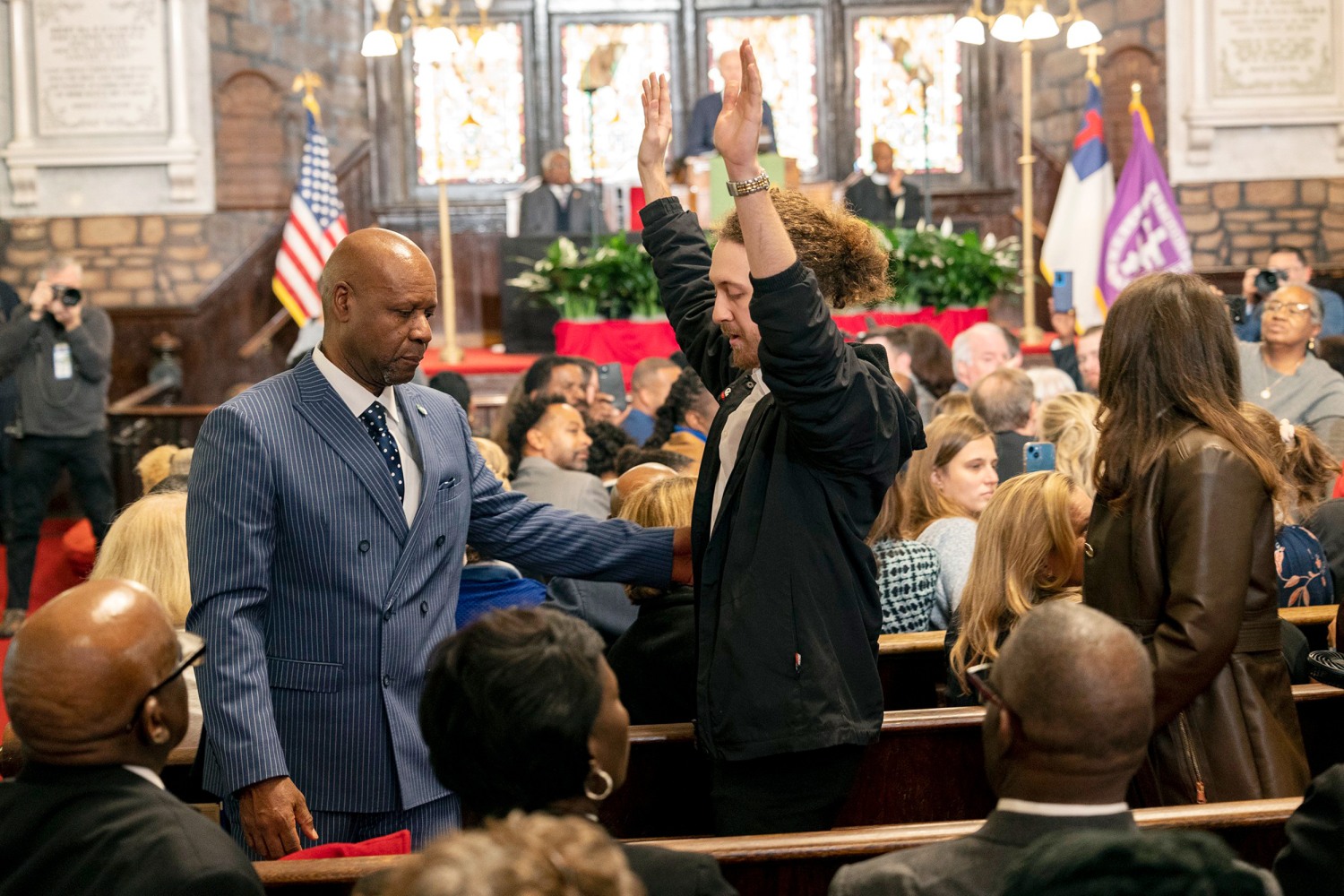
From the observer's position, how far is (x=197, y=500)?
227 cm

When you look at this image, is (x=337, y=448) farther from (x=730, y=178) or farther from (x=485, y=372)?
(x=485, y=372)

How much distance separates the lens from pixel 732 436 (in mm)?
2305

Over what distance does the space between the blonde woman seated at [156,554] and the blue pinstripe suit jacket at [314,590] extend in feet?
2.21

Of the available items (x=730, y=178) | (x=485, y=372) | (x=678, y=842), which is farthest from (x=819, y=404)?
(x=485, y=372)

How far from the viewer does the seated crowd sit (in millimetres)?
1560

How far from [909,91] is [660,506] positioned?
10032 mm

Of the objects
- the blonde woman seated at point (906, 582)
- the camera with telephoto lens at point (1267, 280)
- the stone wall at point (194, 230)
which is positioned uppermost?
the stone wall at point (194, 230)

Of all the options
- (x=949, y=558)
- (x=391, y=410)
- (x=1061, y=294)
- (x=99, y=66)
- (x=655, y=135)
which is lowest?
(x=949, y=558)

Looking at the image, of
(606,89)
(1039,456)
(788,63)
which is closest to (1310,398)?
(1039,456)

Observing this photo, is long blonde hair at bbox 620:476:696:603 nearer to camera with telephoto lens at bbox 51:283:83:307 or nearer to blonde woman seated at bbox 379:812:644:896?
blonde woman seated at bbox 379:812:644:896

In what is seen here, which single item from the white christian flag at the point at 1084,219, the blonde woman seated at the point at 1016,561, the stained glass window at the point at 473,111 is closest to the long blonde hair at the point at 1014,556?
the blonde woman seated at the point at 1016,561

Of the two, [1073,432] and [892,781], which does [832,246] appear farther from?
[1073,432]

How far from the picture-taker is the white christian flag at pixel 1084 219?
9.59 m

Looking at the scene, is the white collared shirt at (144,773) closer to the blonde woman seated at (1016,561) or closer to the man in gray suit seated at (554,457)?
the blonde woman seated at (1016,561)
